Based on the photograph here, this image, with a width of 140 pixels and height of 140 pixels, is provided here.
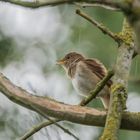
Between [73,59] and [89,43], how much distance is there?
0.48 ft

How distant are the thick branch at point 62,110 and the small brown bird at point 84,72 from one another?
1.20m

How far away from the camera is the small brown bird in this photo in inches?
118

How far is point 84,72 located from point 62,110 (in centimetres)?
144

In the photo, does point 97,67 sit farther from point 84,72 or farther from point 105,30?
point 105,30

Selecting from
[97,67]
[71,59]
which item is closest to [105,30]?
[97,67]

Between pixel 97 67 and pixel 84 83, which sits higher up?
pixel 97 67

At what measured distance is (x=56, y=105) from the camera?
1.77m

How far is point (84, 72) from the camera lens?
316cm

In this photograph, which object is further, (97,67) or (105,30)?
(97,67)

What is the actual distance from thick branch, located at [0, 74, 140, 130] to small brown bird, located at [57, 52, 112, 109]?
1.20 meters

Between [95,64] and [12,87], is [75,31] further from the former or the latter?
[12,87]

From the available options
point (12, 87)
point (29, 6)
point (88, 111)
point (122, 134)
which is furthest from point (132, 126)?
point (122, 134)

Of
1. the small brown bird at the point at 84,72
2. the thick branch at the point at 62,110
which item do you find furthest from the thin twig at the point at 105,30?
the small brown bird at the point at 84,72

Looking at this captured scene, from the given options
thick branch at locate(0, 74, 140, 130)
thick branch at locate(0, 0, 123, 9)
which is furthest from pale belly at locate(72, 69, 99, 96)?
thick branch at locate(0, 0, 123, 9)
